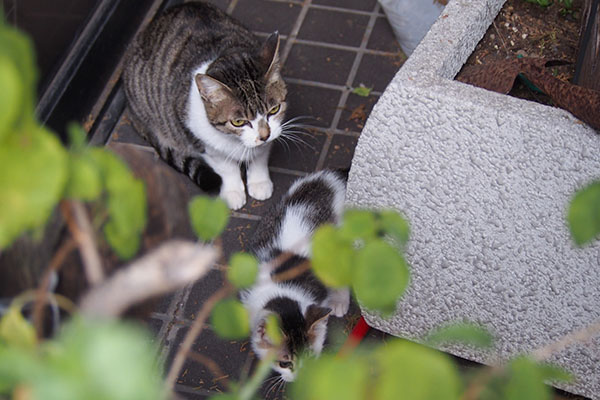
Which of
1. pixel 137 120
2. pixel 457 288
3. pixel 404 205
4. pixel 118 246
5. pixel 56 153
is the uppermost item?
pixel 56 153

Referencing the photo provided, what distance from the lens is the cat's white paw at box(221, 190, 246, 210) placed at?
2.40m

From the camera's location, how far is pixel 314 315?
1.85 m

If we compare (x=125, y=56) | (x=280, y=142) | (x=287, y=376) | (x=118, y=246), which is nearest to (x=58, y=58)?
(x=125, y=56)

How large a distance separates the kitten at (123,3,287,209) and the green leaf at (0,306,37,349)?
1.55 metres

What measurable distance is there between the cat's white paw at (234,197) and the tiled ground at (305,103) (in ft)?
0.11

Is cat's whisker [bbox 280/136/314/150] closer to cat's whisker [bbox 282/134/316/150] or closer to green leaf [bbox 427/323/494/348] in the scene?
cat's whisker [bbox 282/134/316/150]

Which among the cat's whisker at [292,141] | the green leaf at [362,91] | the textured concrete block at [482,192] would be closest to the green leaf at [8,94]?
the textured concrete block at [482,192]

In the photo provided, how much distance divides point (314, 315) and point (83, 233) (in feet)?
4.50

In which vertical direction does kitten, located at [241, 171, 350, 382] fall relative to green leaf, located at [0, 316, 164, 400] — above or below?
below

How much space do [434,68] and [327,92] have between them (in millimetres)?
1244

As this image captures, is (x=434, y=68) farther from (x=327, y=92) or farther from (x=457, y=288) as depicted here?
(x=327, y=92)

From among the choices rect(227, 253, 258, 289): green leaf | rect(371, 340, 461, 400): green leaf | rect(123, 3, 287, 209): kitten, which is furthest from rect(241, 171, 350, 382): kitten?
rect(371, 340, 461, 400): green leaf

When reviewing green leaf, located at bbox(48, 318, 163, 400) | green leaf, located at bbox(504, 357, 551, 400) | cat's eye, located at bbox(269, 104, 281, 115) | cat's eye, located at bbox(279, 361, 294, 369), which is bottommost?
cat's eye, located at bbox(279, 361, 294, 369)

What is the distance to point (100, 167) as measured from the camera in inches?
19.6
